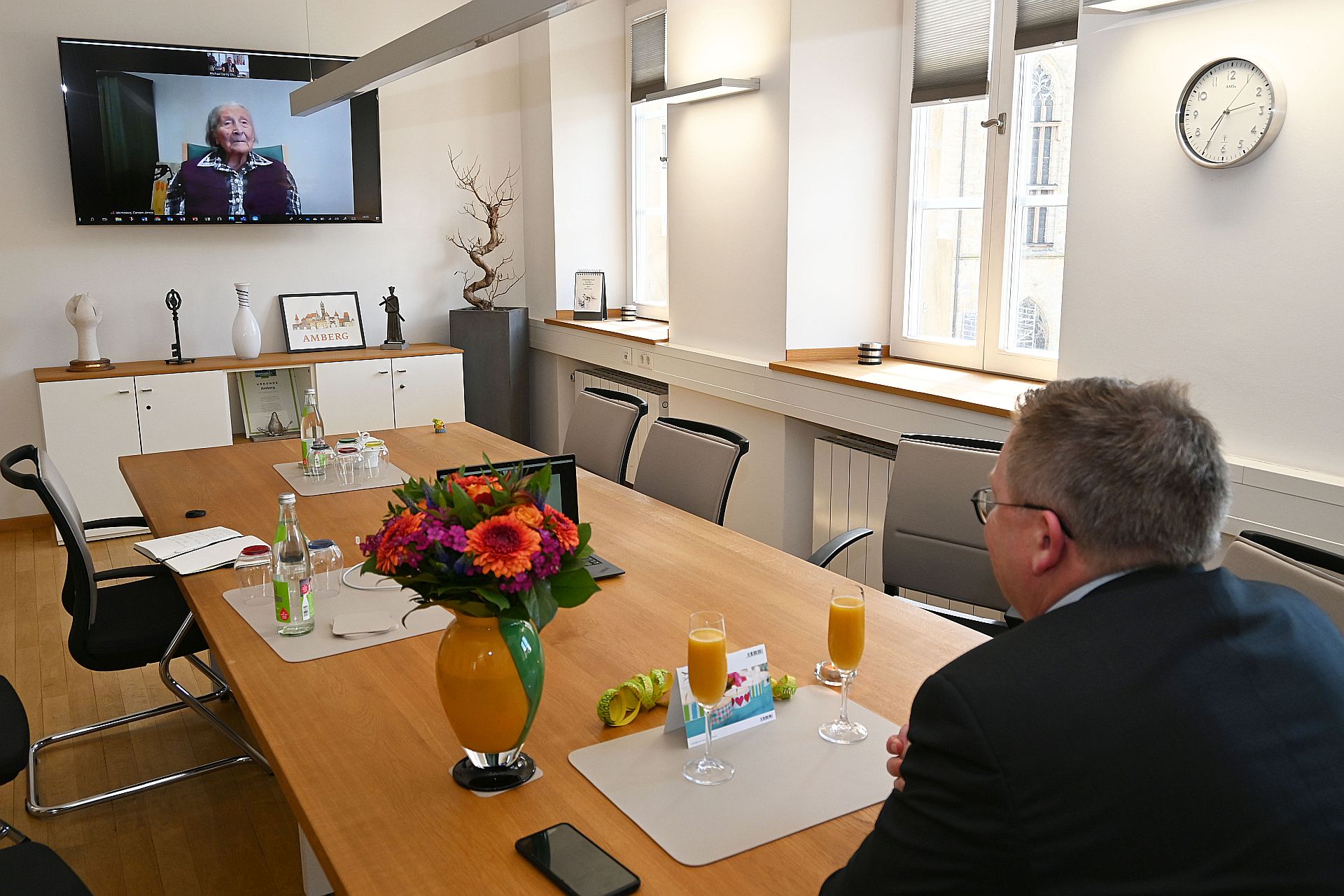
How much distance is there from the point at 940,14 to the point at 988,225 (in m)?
0.86

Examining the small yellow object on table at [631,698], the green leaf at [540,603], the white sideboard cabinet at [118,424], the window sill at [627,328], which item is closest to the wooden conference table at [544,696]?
the small yellow object on table at [631,698]

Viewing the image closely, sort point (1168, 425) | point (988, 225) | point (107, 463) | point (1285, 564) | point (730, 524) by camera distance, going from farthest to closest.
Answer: point (107, 463) < point (730, 524) < point (988, 225) < point (1285, 564) < point (1168, 425)

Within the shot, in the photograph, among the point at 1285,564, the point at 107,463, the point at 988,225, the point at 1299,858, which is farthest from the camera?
the point at 107,463

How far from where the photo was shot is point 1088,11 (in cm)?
284

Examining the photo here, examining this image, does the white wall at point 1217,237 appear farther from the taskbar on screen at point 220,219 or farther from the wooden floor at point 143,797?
the taskbar on screen at point 220,219

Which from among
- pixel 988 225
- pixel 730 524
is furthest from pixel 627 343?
pixel 988 225

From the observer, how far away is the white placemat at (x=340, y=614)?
6.59ft

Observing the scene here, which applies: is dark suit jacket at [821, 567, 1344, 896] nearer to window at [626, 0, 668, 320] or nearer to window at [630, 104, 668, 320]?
window at [626, 0, 668, 320]

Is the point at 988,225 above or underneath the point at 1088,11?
underneath

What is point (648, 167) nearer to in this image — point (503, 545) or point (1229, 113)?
point (1229, 113)

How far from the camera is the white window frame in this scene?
20.7 ft

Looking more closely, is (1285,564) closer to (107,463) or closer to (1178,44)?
(1178,44)

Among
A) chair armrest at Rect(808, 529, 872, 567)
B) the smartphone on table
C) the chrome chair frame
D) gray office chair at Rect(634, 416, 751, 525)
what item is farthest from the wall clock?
the chrome chair frame

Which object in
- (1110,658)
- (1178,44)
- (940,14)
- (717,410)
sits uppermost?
(940,14)
